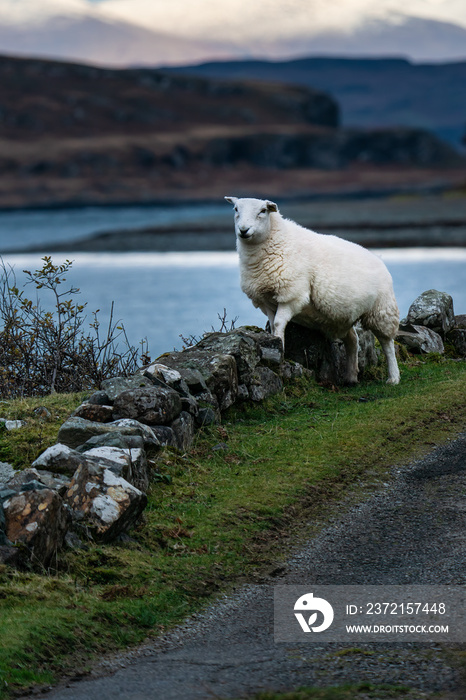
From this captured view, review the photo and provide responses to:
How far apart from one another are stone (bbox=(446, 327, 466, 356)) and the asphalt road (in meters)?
9.90

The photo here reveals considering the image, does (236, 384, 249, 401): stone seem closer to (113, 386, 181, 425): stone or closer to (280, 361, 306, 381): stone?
(280, 361, 306, 381): stone

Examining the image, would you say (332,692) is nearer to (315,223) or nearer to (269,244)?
(269,244)

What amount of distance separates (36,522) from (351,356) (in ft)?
29.3

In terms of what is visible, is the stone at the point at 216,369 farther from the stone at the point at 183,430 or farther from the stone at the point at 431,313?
the stone at the point at 431,313

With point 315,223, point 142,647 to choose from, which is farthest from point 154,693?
point 315,223

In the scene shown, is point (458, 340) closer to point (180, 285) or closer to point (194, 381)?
point (194, 381)

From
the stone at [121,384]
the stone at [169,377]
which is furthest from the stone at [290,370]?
the stone at [121,384]

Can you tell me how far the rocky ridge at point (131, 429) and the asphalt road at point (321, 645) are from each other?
1.45 m

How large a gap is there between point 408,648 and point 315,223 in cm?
11254

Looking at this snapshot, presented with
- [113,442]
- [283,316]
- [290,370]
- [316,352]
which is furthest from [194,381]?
[316,352]

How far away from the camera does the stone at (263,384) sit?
13.2m

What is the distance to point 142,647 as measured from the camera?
22.0 feet

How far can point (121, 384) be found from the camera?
37.1 ft

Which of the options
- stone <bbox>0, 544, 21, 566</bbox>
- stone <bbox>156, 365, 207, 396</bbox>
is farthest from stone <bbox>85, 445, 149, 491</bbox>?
stone <bbox>156, 365, 207, 396</bbox>
